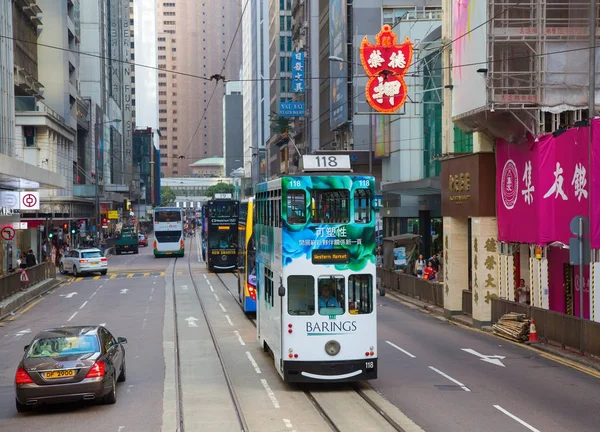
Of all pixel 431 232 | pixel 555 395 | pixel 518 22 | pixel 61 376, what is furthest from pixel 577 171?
pixel 431 232

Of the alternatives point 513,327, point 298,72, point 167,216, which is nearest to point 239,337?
point 513,327

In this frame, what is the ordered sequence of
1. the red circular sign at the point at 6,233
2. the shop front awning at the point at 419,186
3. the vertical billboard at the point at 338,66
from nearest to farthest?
the red circular sign at the point at 6,233 < the shop front awning at the point at 419,186 < the vertical billboard at the point at 338,66

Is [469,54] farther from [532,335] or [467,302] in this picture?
[532,335]

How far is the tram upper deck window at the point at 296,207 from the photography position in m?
16.6

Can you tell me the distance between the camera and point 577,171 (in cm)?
2261

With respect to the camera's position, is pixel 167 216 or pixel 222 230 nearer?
pixel 222 230

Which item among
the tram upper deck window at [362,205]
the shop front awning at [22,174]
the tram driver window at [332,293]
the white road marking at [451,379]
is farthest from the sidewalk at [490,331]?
the shop front awning at [22,174]

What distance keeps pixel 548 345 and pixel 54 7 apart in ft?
212

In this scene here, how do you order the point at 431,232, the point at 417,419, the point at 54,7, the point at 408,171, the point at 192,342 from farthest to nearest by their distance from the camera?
the point at 54,7 → the point at 408,171 → the point at 431,232 → the point at 192,342 → the point at 417,419

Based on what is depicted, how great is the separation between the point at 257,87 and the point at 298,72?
66.3 m

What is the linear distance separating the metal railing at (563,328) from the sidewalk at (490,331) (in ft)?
0.59

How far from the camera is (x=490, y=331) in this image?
2719 cm

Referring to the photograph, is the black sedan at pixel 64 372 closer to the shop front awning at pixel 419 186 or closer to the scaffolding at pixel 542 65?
the scaffolding at pixel 542 65

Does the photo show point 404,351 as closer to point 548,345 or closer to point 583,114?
point 548,345
